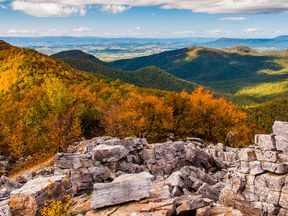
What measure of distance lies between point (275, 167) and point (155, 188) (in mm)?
10742

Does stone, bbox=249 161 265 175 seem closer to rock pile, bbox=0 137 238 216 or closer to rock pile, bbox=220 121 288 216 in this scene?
rock pile, bbox=220 121 288 216

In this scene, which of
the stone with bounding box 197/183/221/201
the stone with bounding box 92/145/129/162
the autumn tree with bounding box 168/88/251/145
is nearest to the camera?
the stone with bounding box 197/183/221/201

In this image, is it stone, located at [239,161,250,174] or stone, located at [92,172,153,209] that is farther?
stone, located at [239,161,250,174]

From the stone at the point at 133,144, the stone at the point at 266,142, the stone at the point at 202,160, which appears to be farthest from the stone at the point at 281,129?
the stone at the point at 133,144

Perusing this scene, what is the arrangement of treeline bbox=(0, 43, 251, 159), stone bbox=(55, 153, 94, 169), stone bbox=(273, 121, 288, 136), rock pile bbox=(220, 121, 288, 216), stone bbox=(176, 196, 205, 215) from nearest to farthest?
stone bbox=(176, 196, 205, 215)
rock pile bbox=(220, 121, 288, 216)
stone bbox=(273, 121, 288, 136)
stone bbox=(55, 153, 94, 169)
treeline bbox=(0, 43, 251, 159)

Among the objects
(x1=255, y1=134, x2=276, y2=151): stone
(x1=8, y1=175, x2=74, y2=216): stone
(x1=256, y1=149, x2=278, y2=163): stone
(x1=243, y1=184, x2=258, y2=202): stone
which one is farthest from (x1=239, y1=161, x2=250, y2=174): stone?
(x1=8, y1=175, x2=74, y2=216): stone

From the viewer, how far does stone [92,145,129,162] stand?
137 feet

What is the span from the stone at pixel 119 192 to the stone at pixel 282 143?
41.9 ft

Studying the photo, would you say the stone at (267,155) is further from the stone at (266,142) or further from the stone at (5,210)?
the stone at (5,210)

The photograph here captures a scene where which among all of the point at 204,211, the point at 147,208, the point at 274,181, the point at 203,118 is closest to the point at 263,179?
the point at 274,181

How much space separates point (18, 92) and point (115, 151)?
298 feet

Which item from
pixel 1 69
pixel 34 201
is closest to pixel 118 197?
pixel 34 201

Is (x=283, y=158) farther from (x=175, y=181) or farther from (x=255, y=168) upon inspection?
(x=175, y=181)

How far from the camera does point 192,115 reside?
94375 mm
